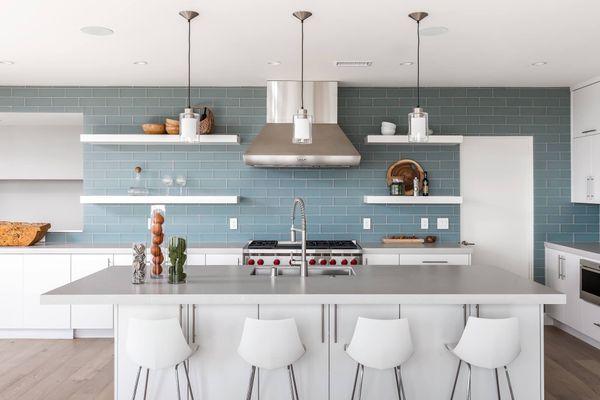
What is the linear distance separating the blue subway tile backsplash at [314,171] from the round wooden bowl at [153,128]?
0.81 ft

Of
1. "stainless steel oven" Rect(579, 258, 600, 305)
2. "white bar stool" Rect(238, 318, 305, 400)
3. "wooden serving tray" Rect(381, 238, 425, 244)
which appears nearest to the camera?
"white bar stool" Rect(238, 318, 305, 400)

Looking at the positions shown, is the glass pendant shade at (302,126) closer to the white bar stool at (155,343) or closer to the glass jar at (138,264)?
the glass jar at (138,264)

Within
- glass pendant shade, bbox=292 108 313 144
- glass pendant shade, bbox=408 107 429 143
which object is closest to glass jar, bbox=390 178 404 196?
glass pendant shade, bbox=408 107 429 143

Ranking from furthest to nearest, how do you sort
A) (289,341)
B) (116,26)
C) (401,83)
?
(401,83) → (116,26) → (289,341)

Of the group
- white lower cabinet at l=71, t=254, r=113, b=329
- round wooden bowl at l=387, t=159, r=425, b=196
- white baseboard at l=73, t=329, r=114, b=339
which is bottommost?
white baseboard at l=73, t=329, r=114, b=339

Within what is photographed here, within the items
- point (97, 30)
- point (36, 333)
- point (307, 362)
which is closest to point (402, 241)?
point (307, 362)

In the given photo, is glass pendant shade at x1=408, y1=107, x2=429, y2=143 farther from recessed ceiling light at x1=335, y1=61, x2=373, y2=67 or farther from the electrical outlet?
the electrical outlet

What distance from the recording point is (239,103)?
5309 mm

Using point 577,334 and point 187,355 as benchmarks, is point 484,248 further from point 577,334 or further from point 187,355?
point 187,355

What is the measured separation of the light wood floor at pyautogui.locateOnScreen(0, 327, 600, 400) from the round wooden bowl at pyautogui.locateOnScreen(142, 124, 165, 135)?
2019 millimetres

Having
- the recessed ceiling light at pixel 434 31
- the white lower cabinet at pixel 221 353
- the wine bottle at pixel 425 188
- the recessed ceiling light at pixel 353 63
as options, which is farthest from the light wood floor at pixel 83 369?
the recessed ceiling light at pixel 353 63

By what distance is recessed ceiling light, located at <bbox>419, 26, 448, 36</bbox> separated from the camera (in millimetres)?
3457

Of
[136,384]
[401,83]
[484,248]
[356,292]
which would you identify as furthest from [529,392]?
[401,83]

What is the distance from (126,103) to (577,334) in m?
4.91
